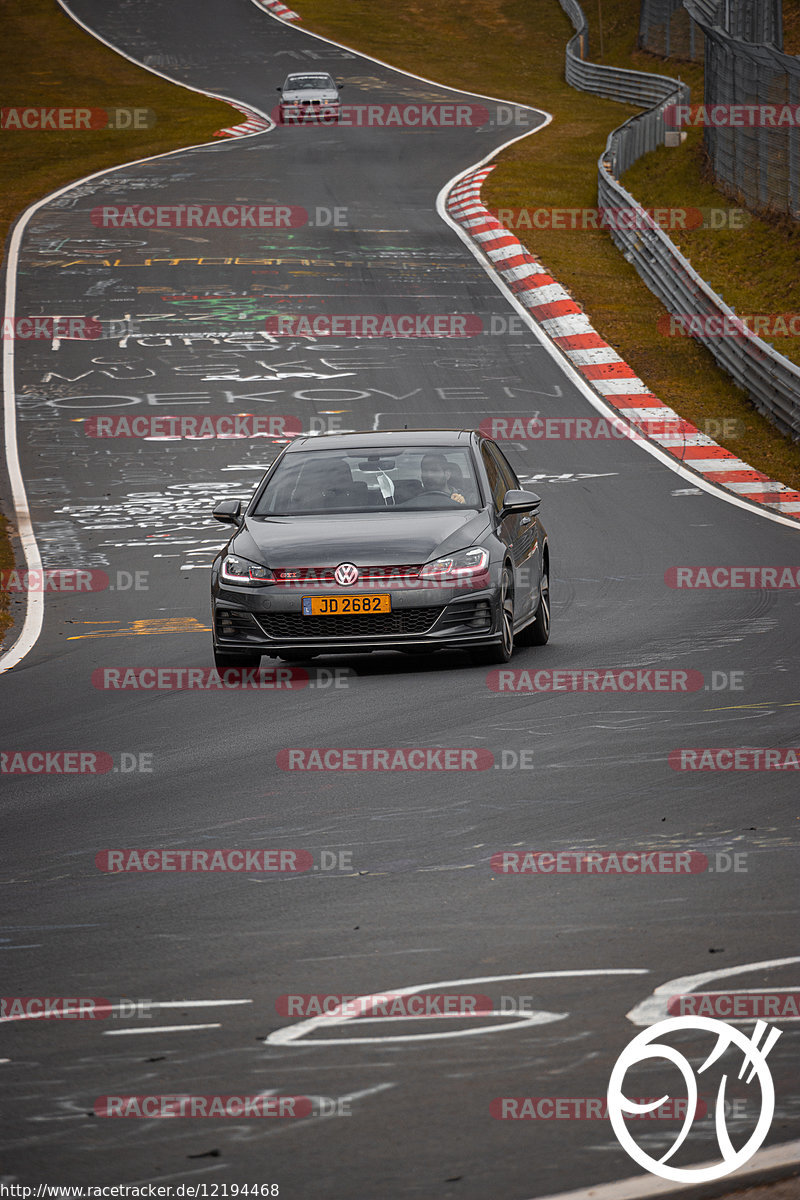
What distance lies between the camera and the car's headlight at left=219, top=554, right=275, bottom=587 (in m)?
A: 10.6

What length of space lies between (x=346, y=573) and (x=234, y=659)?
40.1 inches

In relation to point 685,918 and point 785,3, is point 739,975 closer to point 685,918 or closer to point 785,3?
point 685,918

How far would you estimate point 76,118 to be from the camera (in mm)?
50875

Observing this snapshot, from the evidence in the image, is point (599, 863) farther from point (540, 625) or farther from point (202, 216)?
point (202, 216)

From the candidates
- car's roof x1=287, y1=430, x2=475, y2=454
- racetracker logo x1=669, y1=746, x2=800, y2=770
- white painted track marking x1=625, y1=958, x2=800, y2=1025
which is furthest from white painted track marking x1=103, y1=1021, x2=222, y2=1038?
car's roof x1=287, y1=430, x2=475, y2=454

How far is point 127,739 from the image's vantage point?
29.5ft

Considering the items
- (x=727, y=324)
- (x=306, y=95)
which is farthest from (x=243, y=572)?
(x=306, y=95)

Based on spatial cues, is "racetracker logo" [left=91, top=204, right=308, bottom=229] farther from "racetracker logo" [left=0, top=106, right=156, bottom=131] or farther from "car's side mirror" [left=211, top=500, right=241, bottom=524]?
"car's side mirror" [left=211, top=500, right=241, bottom=524]

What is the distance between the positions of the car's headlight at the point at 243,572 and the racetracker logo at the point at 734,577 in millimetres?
4464

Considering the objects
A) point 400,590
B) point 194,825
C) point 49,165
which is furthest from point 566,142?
point 194,825

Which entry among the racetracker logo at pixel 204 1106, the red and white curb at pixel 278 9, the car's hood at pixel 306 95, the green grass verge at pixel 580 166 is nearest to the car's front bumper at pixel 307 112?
the car's hood at pixel 306 95

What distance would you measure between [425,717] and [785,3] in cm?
5410

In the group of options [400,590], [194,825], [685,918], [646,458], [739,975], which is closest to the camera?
[739,975]

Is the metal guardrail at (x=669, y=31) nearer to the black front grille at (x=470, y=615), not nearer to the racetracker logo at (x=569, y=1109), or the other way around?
the black front grille at (x=470, y=615)
